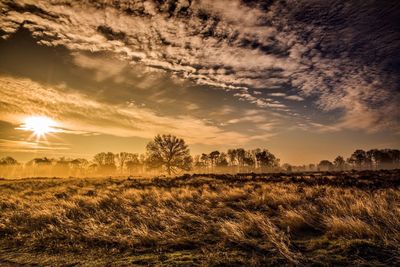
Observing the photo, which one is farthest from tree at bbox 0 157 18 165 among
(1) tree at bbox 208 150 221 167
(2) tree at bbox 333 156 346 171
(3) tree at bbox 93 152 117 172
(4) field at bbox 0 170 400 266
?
(2) tree at bbox 333 156 346 171

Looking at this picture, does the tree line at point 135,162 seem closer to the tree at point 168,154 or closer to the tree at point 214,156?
the tree at point 214,156

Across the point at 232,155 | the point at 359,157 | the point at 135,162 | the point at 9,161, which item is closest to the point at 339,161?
the point at 359,157

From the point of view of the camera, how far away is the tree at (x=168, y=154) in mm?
61938

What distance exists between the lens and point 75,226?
790cm

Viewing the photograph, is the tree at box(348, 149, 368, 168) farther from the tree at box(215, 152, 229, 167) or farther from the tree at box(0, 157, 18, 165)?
the tree at box(0, 157, 18, 165)

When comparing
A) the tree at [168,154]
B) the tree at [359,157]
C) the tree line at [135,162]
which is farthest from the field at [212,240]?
the tree at [359,157]

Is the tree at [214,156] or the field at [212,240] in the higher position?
the tree at [214,156]

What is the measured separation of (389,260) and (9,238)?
9.17 meters

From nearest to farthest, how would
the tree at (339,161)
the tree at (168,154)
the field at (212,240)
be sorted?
1. the field at (212,240)
2. the tree at (168,154)
3. the tree at (339,161)

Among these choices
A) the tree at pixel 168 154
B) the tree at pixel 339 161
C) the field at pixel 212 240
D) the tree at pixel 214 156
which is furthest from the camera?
the tree at pixel 339 161

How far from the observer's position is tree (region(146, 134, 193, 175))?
61938 millimetres

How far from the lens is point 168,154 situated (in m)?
62.5

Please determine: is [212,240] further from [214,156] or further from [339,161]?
[339,161]

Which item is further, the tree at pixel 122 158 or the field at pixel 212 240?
the tree at pixel 122 158
